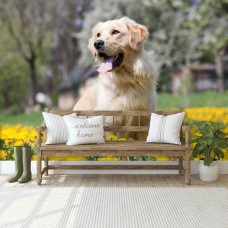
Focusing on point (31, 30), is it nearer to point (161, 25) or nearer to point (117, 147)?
point (161, 25)

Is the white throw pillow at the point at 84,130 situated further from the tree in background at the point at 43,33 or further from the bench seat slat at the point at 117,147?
the tree in background at the point at 43,33

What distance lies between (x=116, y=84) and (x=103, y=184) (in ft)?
3.29

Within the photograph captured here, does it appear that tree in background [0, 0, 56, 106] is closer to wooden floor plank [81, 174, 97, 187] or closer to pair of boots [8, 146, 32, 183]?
pair of boots [8, 146, 32, 183]

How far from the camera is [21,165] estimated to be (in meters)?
3.13

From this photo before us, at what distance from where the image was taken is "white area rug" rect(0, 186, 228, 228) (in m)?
2.08

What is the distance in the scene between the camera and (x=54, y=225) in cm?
203

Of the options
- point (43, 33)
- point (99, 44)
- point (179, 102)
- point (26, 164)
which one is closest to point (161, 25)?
point (179, 102)

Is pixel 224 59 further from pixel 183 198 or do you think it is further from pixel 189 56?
pixel 183 198

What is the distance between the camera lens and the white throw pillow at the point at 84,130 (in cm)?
294

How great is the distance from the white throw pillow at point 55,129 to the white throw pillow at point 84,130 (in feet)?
0.23

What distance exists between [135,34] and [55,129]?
1203mm

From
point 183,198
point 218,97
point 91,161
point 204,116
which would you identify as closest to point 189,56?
point 218,97

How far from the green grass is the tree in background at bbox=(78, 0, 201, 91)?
70 cm

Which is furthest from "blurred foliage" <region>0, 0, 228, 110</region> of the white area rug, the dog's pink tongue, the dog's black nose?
the white area rug
